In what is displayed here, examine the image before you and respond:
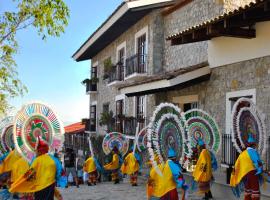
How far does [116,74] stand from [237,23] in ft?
36.4

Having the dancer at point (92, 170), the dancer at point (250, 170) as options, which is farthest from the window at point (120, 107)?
the dancer at point (250, 170)

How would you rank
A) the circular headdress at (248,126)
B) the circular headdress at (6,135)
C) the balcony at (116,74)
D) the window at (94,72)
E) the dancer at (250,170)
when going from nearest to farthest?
the dancer at (250,170) → the circular headdress at (248,126) → the circular headdress at (6,135) → the balcony at (116,74) → the window at (94,72)

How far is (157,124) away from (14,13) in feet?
16.9

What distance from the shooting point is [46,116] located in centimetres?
698

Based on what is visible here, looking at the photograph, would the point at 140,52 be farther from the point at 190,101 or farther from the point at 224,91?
the point at 224,91

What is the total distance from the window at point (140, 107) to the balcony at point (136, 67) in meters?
1.17

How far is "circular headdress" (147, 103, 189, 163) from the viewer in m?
6.21

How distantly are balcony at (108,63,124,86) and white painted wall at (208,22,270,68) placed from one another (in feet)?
25.0

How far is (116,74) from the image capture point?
67.9 feet

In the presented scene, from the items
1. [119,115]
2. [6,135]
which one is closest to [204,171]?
[6,135]

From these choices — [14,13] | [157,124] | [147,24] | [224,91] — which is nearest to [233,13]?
[224,91]

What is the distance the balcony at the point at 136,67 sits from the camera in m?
17.6

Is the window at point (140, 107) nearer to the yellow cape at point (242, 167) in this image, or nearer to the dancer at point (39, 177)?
the yellow cape at point (242, 167)

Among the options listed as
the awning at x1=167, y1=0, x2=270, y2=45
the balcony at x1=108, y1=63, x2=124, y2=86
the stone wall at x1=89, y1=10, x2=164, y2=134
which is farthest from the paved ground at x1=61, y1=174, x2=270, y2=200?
the balcony at x1=108, y1=63, x2=124, y2=86
